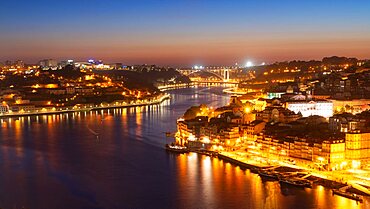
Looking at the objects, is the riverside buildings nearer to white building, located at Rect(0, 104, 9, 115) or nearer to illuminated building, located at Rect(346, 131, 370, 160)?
illuminated building, located at Rect(346, 131, 370, 160)

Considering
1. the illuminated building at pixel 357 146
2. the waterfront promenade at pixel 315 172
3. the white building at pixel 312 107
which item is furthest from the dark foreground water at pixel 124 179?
the white building at pixel 312 107

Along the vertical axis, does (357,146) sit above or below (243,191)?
above

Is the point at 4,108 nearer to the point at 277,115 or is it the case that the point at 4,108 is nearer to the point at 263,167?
the point at 277,115

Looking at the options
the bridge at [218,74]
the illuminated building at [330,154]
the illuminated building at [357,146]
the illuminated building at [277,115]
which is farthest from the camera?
the bridge at [218,74]

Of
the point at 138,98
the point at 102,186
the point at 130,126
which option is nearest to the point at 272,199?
the point at 102,186

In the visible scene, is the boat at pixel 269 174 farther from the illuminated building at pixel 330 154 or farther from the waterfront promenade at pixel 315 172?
the illuminated building at pixel 330 154

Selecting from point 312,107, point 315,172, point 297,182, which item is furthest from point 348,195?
point 312,107

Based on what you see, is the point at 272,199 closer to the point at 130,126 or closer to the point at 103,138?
the point at 103,138
